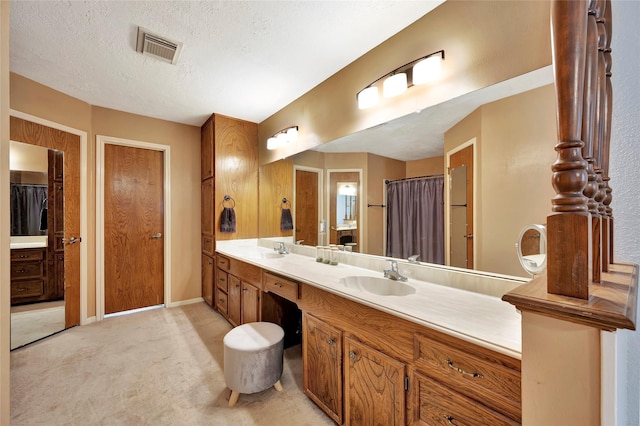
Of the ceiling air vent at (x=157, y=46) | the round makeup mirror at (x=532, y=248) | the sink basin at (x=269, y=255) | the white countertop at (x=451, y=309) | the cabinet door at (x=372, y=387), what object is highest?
the ceiling air vent at (x=157, y=46)

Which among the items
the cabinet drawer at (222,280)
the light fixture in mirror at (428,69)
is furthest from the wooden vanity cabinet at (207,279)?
the light fixture in mirror at (428,69)

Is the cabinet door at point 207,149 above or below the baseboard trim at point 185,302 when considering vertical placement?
above

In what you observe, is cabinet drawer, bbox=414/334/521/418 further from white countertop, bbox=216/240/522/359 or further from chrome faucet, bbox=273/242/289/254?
chrome faucet, bbox=273/242/289/254

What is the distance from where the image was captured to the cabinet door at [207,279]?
Answer: 329 centimetres

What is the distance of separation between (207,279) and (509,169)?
3.40m

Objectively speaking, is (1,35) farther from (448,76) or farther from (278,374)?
(278,374)

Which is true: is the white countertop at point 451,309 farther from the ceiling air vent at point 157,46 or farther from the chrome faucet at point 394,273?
the ceiling air vent at point 157,46

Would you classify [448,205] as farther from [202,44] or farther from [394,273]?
[202,44]

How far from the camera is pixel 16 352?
2.24 m

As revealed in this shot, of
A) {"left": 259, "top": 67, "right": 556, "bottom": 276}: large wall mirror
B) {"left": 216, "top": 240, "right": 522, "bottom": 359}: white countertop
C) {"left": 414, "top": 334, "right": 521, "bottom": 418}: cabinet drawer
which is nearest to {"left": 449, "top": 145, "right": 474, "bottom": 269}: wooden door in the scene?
{"left": 259, "top": 67, "right": 556, "bottom": 276}: large wall mirror

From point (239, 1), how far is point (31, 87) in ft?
7.61

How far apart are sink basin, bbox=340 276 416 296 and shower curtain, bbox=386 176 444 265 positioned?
0.81 ft

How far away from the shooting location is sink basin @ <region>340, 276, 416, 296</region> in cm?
154

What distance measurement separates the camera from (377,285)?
1.66m
